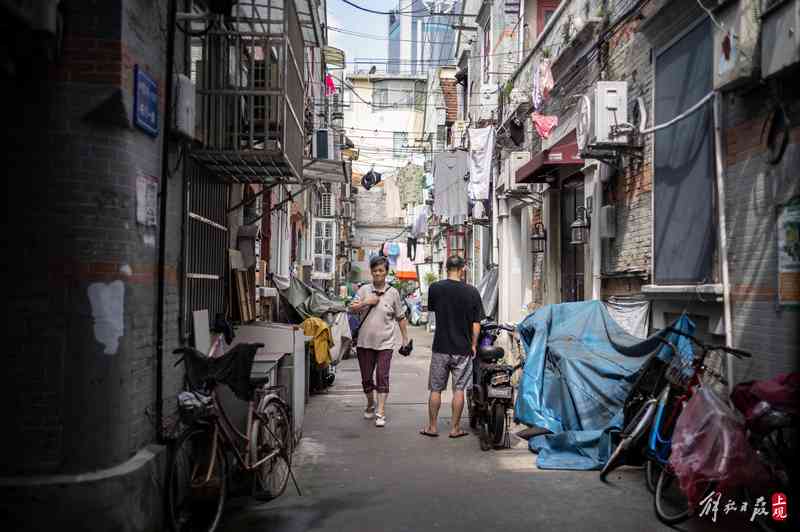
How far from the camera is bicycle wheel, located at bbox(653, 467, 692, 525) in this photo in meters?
4.79

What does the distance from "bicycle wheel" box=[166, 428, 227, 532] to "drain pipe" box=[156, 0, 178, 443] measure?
380 millimetres

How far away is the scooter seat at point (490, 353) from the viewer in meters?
7.67

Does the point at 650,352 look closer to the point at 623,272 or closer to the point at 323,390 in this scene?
the point at 623,272

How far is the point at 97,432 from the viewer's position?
173 inches

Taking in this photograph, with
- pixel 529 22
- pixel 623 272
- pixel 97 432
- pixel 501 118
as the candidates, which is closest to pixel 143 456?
pixel 97 432

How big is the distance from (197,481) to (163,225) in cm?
→ 196

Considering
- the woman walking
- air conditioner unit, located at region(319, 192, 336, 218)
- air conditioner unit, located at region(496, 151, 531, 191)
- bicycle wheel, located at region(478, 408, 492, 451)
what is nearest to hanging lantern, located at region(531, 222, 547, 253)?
air conditioner unit, located at region(496, 151, 531, 191)

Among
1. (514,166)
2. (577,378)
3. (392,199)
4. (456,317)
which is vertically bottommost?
(577,378)

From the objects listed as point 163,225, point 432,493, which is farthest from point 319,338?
point 163,225

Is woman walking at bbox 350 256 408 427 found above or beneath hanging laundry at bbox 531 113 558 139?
beneath

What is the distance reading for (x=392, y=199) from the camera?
58.2m

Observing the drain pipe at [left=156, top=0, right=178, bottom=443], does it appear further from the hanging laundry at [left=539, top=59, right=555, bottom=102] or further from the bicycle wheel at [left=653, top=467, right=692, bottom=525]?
the hanging laundry at [left=539, top=59, right=555, bottom=102]

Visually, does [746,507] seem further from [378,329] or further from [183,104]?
[183,104]

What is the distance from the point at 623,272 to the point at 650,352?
7.84 ft
